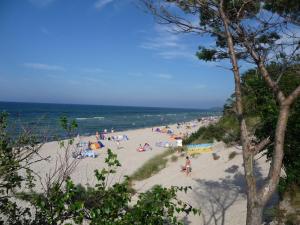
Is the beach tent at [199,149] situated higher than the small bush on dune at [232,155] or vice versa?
the small bush on dune at [232,155]

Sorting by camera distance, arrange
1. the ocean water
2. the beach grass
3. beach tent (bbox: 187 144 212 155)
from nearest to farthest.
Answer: the ocean water → the beach grass → beach tent (bbox: 187 144 212 155)

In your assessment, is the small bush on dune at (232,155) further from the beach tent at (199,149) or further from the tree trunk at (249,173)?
the tree trunk at (249,173)

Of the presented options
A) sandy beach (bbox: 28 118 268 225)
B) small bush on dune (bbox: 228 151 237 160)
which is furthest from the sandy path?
small bush on dune (bbox: 228 151 237 160)

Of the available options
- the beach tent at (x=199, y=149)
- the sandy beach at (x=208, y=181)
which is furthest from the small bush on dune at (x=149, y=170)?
the beach tent at (x=199, y=149)

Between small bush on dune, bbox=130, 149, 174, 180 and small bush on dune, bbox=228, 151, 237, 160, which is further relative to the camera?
small bush on dune, bbox=130, 149, 174, 180

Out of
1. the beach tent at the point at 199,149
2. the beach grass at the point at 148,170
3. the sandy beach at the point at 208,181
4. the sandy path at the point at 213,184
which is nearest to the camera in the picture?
the sandy path at the point at 213,184

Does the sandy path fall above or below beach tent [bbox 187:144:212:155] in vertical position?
below

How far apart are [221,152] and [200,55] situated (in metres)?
13.2

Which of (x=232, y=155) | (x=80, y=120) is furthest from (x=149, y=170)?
(x=80, y=120)

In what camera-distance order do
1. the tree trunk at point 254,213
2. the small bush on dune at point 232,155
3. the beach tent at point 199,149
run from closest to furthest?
the tree trunk at point 254,213
the small bush on dune at point 232,155
the beach tent at point 199,149

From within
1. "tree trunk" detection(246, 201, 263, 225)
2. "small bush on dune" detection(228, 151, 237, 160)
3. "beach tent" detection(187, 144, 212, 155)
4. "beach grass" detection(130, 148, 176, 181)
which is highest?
"tree trunk" detection(246, 201, 263, 225)

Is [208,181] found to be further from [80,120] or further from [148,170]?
[80,120]

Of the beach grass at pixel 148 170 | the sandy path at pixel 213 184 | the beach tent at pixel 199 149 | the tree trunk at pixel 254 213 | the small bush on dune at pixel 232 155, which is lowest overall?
the beach grass at pixel 148 170

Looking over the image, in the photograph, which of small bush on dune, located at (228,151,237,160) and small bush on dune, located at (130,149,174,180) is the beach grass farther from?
small bush on dune, located at (228,151,237,160)
